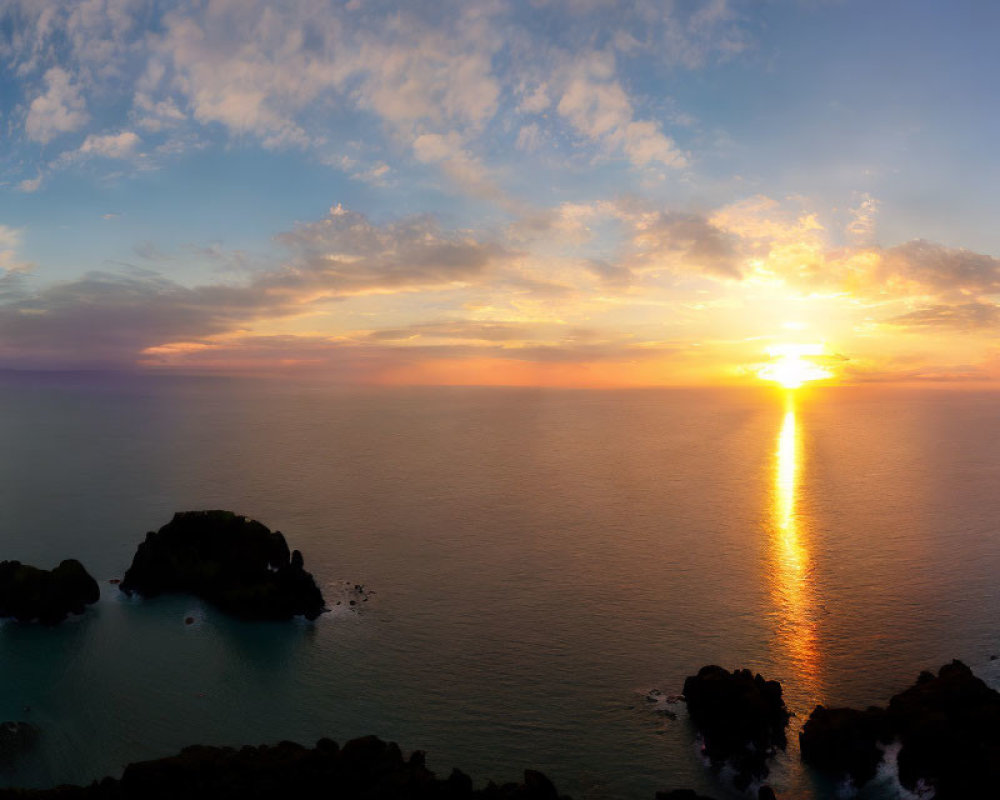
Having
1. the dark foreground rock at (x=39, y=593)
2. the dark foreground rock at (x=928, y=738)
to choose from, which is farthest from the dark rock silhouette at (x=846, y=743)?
the dark foreground rock at (x=39, y=593)

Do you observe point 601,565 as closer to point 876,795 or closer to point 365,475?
point 876,795

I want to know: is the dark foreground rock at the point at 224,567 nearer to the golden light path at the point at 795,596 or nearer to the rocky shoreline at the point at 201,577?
the rocky shoreline at the point at 201,577

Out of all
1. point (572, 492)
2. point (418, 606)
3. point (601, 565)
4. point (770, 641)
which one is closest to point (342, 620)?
point (418, 606)

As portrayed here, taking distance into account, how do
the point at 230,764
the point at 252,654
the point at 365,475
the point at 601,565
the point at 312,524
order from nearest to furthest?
the point at 230,764
the point at 252,654
the point at 601,565
the point at 312,524
the point at 365,475

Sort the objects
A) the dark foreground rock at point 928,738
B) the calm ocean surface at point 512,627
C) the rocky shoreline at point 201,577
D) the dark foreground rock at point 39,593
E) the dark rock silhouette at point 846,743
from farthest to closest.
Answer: the rocky shoreline at point 201,577 < the dark foreground rock at point 39,593 < the calm ocean surface at point 512,627 < the dark rock silhouette at point 846,743 < the dark foreground rock at point 928,738

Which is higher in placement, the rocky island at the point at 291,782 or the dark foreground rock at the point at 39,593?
the dark foreground rock at the point at 39,593

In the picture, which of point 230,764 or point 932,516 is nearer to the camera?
point 230,764

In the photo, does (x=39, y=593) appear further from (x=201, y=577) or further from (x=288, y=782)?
(x=288, y=782)
